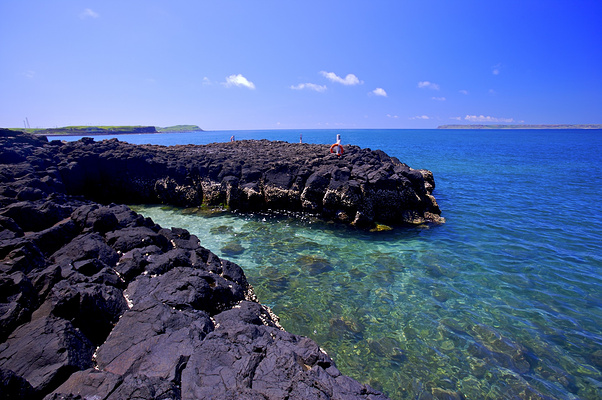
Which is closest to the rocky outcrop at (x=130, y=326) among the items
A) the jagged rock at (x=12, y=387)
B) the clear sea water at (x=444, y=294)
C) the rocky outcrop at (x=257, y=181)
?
the jagged rock at (x=12, y=387)

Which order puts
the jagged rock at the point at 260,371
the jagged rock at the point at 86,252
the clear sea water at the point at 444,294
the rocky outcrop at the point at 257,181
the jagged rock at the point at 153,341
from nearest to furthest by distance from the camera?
the jagged rock at the point at 260,371 → the jagged rock at the point at 153,341 → the clear sea water at the point at 444,294 → the jagged rock at the point at 86,252 → the rocky outcrop at the point at 257,181

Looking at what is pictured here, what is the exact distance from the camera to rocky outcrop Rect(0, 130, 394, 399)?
4891 mm

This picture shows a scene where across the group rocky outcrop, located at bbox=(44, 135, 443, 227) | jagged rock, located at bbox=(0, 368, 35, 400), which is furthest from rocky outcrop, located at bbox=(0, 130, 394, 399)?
rocky outcrop, located at bbox=(44, 135, 443, 227)

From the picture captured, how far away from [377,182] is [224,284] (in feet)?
45.8

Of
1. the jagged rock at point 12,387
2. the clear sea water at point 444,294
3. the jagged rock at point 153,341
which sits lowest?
the clear sea water at point 444,294

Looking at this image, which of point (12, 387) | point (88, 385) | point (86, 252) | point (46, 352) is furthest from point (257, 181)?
point (12, 387)

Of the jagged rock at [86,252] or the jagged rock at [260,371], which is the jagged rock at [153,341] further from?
the jagged rock at [86,252]

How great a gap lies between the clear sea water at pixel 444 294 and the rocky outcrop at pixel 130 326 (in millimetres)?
2794

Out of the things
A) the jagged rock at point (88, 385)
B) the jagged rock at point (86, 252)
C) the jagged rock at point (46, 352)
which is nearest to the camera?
the jagged rock at point (88, 385)

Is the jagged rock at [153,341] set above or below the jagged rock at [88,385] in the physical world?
below

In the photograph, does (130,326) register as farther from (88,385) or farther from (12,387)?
(12,387)

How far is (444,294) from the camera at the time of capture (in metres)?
11.5

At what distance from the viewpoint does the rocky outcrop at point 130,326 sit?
4891 millimetres

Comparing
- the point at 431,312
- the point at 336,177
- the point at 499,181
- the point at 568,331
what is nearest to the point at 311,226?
the point at 336,177
